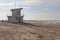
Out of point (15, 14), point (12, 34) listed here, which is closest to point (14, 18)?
point (15, 14)

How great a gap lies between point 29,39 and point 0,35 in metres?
3.91

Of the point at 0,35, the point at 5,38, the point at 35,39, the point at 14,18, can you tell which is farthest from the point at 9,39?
the point at 14,18

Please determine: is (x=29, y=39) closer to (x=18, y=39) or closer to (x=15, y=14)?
(x=18, y=39)

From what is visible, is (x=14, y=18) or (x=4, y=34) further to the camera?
(x=14, y=18)

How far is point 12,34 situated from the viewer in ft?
72.1

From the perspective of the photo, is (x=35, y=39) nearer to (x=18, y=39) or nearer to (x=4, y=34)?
(x=18, y=39)

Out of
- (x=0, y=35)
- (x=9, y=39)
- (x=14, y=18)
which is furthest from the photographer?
(x=14, y=18)

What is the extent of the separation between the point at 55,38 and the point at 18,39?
5.22 metres

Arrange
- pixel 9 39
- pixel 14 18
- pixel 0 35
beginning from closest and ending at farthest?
pixel 9 39, pixel 0 35, pixel 14 18

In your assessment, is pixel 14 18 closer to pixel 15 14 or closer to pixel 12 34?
pixel 15 14

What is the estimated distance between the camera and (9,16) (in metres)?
46.7

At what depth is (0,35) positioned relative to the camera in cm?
2116

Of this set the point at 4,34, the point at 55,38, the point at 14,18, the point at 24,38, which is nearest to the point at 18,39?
the point at 24,38

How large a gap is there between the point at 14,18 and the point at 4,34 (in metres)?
24.3
